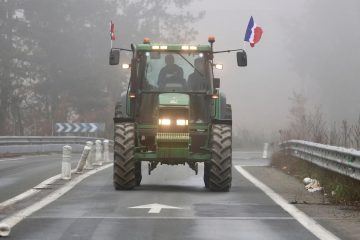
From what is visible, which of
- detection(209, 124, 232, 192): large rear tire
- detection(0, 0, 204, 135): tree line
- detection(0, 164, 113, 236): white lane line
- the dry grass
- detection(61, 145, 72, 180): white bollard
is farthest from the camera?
detection(0, 0, 204, 135): tree line

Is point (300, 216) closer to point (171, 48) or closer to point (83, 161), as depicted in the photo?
point (171, 48)

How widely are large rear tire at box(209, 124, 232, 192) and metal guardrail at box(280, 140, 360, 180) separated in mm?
2048

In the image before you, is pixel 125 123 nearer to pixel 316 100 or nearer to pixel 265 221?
pixel 265 221

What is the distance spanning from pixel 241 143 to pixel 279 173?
3461 cm

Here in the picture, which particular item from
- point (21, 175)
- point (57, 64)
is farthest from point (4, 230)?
point (57, 64)

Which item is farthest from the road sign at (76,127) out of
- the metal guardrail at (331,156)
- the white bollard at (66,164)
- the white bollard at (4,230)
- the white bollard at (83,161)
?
the white bollard at (4,230)

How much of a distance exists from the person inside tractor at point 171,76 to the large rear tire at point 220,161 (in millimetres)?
1260

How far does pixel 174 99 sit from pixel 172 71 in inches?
33.0

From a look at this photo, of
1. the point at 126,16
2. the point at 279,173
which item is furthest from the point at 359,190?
the point at 126,16

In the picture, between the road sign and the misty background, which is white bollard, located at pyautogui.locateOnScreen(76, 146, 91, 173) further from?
the misty background

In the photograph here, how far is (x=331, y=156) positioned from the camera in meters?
17.3

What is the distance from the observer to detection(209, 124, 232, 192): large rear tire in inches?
655

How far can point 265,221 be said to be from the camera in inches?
463

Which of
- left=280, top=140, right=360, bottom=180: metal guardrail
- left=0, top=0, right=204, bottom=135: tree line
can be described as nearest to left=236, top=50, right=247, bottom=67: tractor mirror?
left=280, top=140, right=360, bottom=180: metal guardrail
